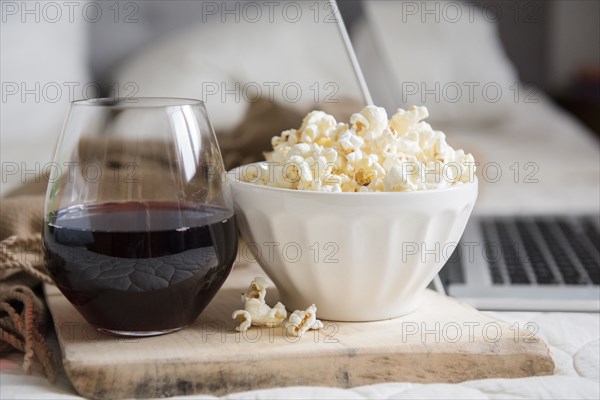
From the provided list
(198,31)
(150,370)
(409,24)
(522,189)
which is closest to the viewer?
(150,370)

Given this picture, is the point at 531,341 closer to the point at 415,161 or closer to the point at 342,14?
the point at 415,161

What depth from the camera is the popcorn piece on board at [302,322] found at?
0.58 m

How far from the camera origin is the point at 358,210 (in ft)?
1.87

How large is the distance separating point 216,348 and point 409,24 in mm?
2005

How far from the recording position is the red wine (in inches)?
21.5

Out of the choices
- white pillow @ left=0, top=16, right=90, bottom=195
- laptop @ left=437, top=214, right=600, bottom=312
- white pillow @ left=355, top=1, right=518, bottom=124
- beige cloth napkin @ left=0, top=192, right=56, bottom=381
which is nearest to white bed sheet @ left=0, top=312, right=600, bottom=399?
beige cloth napkin @ left=0, top=192, right=56, bottom=381

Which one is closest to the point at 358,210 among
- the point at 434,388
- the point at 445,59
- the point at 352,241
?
the point at 352,241

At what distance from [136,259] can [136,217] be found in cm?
4

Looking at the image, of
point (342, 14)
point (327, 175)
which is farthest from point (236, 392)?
point (342, 14)

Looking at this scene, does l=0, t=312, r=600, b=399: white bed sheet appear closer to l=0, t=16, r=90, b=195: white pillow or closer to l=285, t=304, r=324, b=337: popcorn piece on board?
l=285, t=304, r=324, b=337: popcorn piece on board

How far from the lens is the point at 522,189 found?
1430 mm

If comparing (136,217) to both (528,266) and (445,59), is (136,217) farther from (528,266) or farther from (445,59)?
(445,59)

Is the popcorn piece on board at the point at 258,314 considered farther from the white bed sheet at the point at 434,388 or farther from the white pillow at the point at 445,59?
the white pillow at the point at 445,59

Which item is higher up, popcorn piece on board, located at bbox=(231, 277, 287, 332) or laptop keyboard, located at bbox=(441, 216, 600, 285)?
popcorn piece on board, located at bbox=(231, 277, 287, 332)
